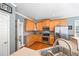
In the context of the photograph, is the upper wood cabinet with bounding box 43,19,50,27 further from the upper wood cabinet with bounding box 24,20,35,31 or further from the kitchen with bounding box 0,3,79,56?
the upper wood cabinet with bounding box 24,20,35,31

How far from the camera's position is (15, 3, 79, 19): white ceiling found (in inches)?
50.7

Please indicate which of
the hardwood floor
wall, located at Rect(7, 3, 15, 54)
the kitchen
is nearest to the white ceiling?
the kitchen

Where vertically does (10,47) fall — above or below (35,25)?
below

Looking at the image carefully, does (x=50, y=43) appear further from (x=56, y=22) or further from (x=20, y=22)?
(x=20, y=22)

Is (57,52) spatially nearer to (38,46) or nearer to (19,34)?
(38,46)

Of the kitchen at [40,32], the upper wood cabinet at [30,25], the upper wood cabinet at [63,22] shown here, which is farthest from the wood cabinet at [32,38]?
the upper wood cabinet at [63,22]

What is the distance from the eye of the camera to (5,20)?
134cm

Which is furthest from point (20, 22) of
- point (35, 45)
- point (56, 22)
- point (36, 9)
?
point (56, 22)

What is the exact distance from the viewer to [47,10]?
1.37 metres

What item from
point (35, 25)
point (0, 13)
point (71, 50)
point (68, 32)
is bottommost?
point (71, 50)

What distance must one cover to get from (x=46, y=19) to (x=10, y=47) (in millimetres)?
687

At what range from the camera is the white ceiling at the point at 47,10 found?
4.23 feet

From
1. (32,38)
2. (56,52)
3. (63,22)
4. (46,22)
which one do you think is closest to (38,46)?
(32,38)

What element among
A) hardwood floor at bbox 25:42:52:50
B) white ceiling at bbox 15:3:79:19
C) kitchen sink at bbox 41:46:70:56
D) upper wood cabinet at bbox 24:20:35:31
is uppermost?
white ceiling at bbox 15:3:79:19
